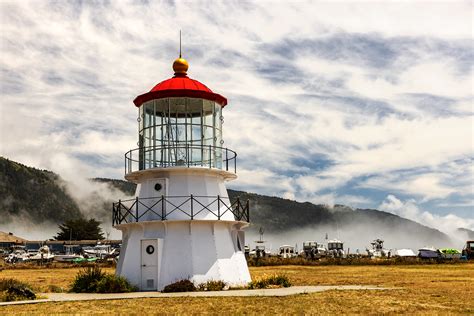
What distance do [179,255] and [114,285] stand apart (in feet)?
9.66

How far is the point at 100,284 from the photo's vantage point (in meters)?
26.8

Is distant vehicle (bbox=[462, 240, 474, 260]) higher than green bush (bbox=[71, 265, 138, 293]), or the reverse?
distant vehicle (bbox=[462, 240, 474, 260])

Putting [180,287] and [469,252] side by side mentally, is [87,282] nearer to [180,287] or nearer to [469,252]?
[180,287]

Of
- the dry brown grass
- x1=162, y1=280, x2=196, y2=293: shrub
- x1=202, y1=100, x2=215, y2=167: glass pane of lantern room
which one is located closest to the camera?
x1=162, y1=280, x2=196, y2=293: shrub

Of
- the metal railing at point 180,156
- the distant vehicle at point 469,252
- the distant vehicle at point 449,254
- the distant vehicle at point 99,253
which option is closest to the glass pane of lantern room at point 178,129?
the metal railing at point 180,156

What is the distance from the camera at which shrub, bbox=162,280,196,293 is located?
1020 inches

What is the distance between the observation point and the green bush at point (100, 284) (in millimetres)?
26531

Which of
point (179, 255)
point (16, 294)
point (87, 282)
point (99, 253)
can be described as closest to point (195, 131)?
point (179, 255)

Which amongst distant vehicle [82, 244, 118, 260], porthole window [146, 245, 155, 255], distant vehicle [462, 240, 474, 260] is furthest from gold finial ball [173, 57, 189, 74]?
distant vehicle [82, 244, 118, 260]

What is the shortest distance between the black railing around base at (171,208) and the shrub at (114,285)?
104 inches

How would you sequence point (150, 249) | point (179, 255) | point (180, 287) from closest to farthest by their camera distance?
1. point (180, 287)
2. point (179, 255)
3. point (150, 249)

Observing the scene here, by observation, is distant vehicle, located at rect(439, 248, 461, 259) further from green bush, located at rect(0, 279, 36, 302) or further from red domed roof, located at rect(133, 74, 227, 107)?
green bush, located at rect(0, 279, 36, 302)

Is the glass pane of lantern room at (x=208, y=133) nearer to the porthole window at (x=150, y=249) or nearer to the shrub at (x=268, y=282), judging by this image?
the porthole window at (x=150, y=249)

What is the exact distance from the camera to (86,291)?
1066 inches
